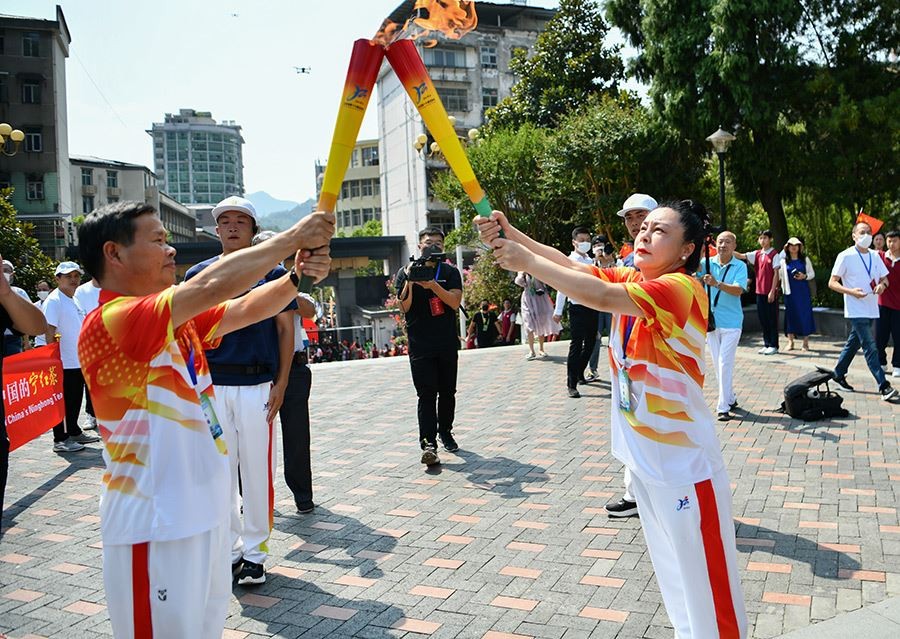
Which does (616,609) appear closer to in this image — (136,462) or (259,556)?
(259,556)

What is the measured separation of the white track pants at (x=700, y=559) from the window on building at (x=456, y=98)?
171 ft

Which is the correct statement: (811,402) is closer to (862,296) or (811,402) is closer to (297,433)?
(862,296)

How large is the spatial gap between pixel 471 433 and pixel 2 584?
4892 mm

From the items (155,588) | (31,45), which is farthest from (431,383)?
(31,45)

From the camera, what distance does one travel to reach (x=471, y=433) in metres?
8.53

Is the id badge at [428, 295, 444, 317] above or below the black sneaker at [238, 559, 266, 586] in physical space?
above

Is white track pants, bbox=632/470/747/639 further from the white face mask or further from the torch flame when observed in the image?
the white face mask

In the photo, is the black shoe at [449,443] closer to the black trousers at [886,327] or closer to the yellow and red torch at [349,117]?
the yellow and red torch at [349,117]

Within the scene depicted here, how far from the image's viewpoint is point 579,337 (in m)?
10.3

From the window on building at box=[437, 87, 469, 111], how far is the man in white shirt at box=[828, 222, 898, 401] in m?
45.6

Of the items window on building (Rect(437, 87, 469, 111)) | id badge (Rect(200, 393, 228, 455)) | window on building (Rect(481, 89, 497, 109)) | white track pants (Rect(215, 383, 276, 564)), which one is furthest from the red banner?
window on building (Rect(481, 89, 497, 109))

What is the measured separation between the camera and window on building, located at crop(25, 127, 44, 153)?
49250 millimetres

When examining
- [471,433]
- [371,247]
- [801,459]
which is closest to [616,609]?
[801,459]

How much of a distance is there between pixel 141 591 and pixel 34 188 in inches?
2169
